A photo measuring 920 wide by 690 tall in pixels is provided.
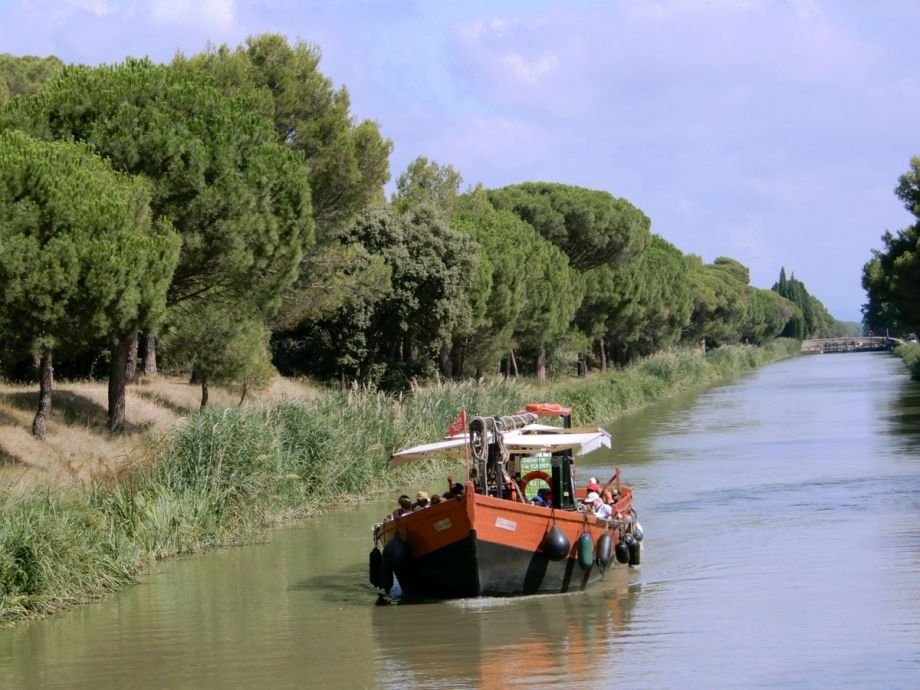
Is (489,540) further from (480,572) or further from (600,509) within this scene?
(600,509)

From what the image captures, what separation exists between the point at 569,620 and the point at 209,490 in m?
8.51

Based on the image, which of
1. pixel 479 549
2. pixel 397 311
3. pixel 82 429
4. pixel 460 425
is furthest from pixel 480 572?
pixel 397 311

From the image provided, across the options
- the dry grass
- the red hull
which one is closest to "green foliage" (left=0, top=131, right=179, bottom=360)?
the dry grass

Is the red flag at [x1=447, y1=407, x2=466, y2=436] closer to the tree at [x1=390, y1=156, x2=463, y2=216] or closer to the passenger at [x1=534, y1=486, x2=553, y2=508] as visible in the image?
the passenger at [x1=534, y1=486, x2=553, y2=508]

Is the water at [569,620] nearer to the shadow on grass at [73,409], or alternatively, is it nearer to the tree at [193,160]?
the shadow on grass at [73,409]

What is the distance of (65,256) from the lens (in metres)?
22.7

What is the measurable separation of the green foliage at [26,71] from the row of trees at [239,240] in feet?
0.31

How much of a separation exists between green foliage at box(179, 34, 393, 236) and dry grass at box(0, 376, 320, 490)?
621cm

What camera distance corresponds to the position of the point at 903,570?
19.8 metres

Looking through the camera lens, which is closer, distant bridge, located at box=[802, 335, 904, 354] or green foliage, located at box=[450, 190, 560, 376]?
green foliage, located at box=[450, 190, 560, 376]

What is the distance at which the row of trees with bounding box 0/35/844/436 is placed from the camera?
2319 cm

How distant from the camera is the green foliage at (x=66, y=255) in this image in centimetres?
2247

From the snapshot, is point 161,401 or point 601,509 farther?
point 161,401

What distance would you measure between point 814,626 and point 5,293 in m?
13.9
